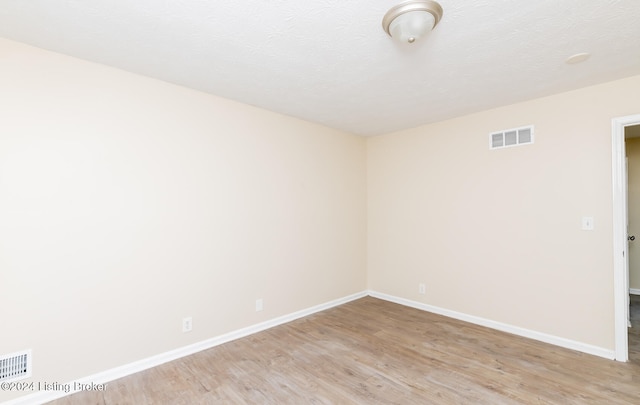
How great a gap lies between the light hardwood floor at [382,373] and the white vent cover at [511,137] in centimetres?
205

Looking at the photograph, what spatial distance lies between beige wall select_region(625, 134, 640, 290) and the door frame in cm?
283

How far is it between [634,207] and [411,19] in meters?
5.27

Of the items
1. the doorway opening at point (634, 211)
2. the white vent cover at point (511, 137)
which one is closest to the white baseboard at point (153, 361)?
the white vent cover at point (511, 137)

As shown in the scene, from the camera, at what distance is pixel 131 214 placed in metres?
2.43

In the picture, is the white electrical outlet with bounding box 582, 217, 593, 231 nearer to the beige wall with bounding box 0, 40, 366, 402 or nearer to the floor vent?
the beige wall with bounding box 0, 40, 366, 402

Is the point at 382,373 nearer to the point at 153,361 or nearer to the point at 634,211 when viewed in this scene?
the point at 153,361

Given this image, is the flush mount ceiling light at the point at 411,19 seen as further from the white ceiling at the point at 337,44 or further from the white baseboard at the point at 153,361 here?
the white baseboard at the point at 153,361

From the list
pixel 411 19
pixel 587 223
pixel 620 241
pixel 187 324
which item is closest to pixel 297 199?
pixel 187 324

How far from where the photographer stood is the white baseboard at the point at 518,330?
2.66 metres

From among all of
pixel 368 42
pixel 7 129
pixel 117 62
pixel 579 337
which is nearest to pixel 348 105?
pixel 368 42

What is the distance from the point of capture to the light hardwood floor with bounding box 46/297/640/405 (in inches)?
82.2

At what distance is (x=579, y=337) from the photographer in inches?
109

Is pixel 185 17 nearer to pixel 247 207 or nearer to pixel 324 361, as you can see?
pixel 247 207

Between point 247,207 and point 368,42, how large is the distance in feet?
6.55
